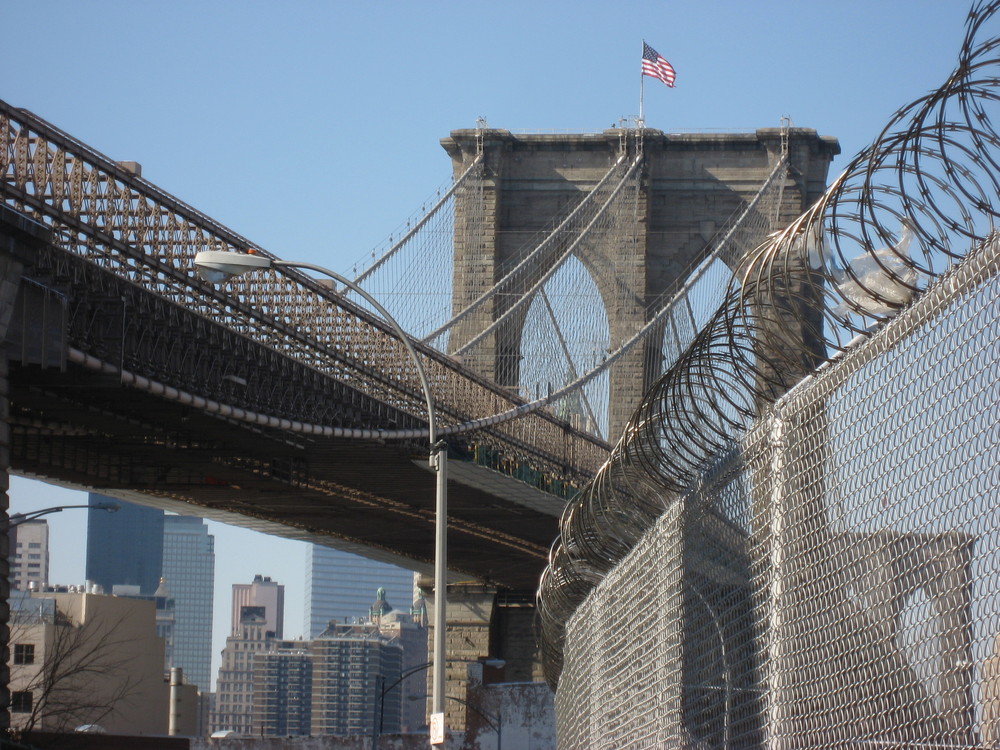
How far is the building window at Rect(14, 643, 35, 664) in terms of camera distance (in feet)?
219

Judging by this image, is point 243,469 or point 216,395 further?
point 243,469

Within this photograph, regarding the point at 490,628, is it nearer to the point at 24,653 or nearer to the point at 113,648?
the point at 113,648

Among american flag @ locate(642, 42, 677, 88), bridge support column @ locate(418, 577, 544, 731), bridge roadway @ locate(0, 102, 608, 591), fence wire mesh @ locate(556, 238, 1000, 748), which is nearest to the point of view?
fence wire mesh @ locate(556, 238, 1000, 748)

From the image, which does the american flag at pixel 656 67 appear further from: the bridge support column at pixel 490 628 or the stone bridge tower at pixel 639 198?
the bridge support column at pixel 490 628

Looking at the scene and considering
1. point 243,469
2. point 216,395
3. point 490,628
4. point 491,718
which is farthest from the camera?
point 490,628

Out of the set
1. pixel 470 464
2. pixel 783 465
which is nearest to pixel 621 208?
pixel 470 464

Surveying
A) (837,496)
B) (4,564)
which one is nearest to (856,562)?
(837,496)

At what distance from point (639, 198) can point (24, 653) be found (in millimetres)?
28830

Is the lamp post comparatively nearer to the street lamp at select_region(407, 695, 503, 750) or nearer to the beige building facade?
the street lamp at select_region(407, 695, 503, 750)

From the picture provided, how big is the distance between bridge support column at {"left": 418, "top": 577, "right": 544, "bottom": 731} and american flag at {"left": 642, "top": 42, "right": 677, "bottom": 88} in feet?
75.6

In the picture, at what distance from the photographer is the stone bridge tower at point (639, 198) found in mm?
70125

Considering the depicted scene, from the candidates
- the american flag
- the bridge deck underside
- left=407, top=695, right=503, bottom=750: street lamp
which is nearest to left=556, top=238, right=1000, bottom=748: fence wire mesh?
the bridge deck underside

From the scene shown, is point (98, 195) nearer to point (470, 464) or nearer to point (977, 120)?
point (470, 464)

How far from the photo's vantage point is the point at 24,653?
67250 millimetres
